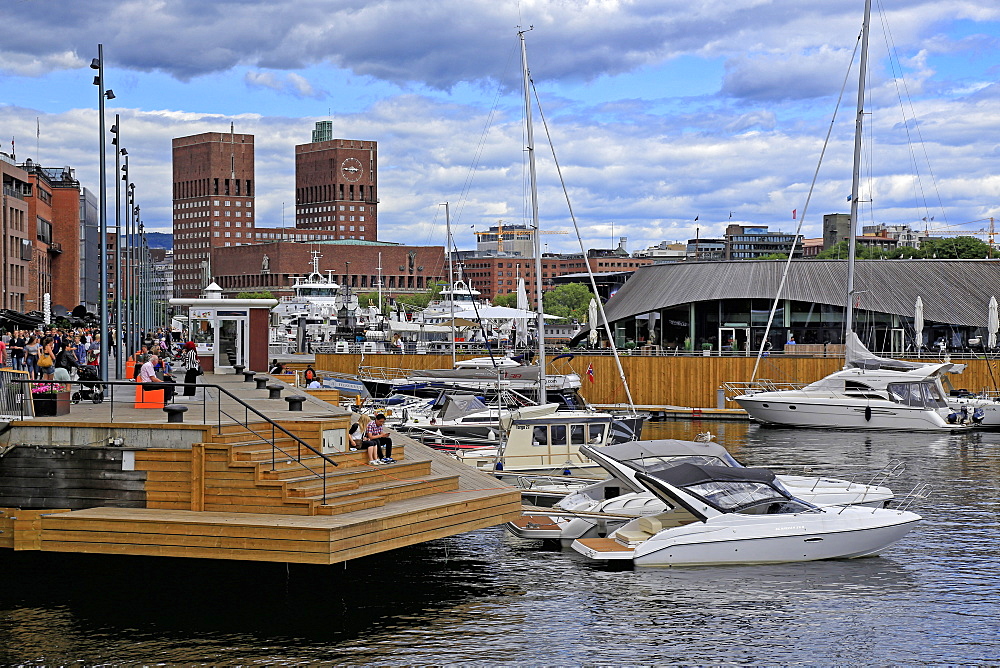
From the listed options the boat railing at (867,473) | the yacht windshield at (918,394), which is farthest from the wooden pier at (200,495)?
the yacht windshield at (918,394)

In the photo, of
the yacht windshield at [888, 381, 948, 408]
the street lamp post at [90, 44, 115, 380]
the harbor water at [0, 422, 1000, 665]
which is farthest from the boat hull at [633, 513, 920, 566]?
the yacht windshield at [888, 381, 948, 408]

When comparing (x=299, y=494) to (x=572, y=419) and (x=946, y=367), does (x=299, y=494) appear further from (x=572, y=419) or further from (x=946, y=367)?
(x=946, y=367)

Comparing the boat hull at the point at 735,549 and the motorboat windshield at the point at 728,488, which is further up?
the motorboat windshield at the point at 728,488

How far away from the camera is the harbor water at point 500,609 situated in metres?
17.2

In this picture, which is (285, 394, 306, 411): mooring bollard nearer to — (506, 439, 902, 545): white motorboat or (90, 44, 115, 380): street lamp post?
(506, 439, 902, 545): white motorboat

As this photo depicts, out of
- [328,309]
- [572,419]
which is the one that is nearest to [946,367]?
[572,419]

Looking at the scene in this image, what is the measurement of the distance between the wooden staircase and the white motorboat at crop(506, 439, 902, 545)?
558 centimetres

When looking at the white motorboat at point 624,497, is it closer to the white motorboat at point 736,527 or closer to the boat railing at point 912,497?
the white motorboat at point 736,527

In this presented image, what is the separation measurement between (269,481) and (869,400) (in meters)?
39.1

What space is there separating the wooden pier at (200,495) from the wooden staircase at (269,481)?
0.02 metres

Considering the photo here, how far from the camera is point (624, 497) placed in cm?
2623

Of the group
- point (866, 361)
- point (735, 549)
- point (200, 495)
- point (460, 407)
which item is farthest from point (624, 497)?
point (866, 361)

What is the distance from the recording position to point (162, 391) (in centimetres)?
2142

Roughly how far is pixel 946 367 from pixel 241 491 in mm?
41405
